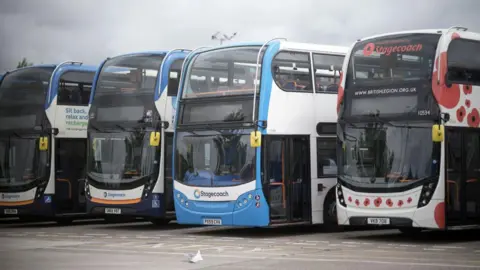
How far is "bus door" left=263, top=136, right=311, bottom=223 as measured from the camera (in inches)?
892

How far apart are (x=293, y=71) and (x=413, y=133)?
358 cm

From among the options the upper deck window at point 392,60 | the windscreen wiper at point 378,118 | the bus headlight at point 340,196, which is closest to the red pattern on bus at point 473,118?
the upper deck window at point 392,60

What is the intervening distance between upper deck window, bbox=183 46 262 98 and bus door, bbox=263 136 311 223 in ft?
4.41

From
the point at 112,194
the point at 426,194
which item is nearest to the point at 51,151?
the point at 112,194

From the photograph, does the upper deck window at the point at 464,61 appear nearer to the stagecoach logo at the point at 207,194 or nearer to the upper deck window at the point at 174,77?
the stagecoach logo at the point at 207,194

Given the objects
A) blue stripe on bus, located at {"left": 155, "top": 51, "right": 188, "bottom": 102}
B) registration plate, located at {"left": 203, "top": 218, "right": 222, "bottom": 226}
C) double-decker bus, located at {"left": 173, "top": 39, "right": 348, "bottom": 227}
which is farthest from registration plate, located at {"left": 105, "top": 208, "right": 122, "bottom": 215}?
registration plate, located at {"left": 203, "top": 218, "right": 222, "bottom": 226}

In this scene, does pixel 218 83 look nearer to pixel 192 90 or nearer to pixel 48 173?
pixel 192 90

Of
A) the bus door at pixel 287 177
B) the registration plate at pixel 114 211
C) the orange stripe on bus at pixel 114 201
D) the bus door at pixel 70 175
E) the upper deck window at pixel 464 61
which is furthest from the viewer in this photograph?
the bus door at pixel 70 175

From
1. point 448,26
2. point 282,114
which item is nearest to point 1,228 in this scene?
point 282,114

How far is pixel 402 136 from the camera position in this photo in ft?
68.3

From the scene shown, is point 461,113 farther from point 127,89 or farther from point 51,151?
point 51,151

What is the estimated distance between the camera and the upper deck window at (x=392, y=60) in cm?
2069

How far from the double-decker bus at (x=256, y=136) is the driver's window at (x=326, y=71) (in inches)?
0.9

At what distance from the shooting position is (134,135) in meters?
25.6
